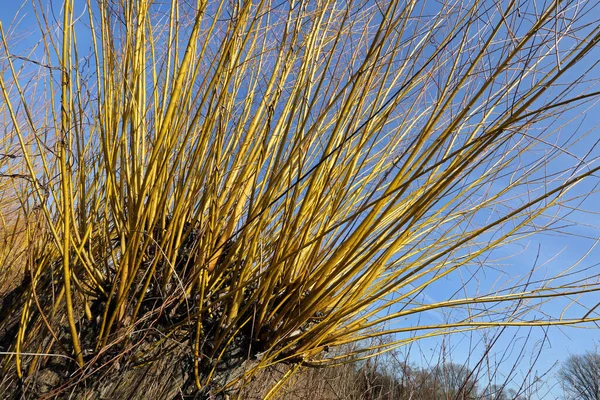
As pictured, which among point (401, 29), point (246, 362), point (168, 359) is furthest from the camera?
point (168, 359)

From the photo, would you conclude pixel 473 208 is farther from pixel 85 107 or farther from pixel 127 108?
pixel 85 107

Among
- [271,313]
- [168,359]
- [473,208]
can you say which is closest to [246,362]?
[271,313]

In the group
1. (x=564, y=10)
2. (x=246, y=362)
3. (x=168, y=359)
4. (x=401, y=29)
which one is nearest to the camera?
(x=564, y=10)

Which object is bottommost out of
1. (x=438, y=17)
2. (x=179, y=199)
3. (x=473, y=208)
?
(x=179, y=199)

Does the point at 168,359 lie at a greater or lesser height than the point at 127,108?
lesser

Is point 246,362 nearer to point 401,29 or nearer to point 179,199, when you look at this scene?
point 179,199

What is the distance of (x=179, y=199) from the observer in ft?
3.59

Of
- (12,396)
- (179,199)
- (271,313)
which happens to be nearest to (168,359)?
(12,396)

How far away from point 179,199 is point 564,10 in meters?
0.93

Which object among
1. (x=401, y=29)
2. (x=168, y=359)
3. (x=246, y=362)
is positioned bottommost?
(x=168, y=359)

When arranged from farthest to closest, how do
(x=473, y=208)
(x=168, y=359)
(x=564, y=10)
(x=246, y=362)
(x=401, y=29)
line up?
1. (x=168, y=359)
2. (x=473, y=208)
3. (x=246, y=362)
4. (x=401, y=29)
5. (x=564, y=10)

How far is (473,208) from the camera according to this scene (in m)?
1.46

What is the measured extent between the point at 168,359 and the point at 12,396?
1.93 ft

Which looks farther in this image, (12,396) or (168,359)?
(168,359)
